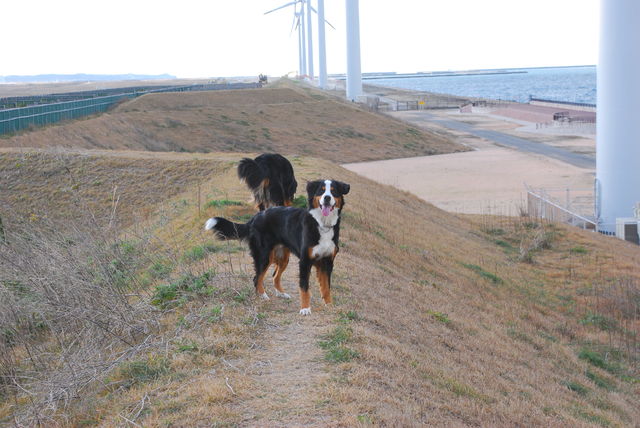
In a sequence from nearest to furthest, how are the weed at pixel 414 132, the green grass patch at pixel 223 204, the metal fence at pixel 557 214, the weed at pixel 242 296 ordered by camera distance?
the weed at pixel 242 296
the green grass patch at pixel 223 204
the metal fence at pixel 557 214
the weed at pixel 414 132

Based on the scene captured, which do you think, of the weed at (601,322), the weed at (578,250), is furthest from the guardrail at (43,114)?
the weed at (601,322)

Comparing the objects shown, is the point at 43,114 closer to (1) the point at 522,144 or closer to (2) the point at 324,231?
(2) the point at 324,231

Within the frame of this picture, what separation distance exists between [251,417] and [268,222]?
3.41m

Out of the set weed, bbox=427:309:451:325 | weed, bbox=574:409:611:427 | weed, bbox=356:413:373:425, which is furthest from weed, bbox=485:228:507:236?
weed, bbox=356:413:373:425

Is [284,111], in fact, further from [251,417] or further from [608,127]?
[251,417]

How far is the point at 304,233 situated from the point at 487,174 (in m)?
38.0

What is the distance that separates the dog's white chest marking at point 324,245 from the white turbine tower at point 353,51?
78120mm

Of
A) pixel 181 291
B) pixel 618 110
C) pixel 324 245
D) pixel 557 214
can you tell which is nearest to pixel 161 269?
pixel 181 291

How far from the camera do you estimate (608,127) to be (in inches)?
1180

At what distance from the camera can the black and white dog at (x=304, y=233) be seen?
8.11 m

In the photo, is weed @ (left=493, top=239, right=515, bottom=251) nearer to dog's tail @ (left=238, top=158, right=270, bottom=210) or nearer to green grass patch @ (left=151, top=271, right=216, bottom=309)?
dog's tail @ (left=238, top=158, right=270, bottom=210)

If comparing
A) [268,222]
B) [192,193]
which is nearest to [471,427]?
[268,222]

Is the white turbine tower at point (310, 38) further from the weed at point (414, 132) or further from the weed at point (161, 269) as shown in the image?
the weed at point (161, 269)

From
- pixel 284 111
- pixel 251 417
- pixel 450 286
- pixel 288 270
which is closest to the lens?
pixel 251 417
